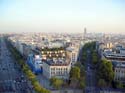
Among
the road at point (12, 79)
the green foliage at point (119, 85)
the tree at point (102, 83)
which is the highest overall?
the tree at point (102, 83)

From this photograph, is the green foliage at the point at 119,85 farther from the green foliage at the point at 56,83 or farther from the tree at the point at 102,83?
the green foliage at the point at 56,83

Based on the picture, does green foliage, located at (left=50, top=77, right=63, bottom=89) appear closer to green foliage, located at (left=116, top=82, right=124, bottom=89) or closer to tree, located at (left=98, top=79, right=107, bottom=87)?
tree, located at (left=98, top=79, right=107, bottom=87)

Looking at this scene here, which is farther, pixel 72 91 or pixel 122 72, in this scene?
pixel 122 72

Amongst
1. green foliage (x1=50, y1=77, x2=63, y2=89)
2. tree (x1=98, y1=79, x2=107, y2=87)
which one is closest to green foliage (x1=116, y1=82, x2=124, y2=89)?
tree (x1=98, y1=79, x2=107, y2=87)

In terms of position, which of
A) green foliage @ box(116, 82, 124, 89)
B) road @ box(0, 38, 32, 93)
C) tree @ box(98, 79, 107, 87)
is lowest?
road @ box(0, 38, 32, 93)

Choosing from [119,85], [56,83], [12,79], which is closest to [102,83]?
[119,85]

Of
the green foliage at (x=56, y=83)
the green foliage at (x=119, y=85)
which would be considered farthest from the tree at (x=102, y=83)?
the green foliage at (x=56, y=83)

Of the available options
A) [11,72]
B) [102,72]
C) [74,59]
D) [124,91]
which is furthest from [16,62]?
[124,91]

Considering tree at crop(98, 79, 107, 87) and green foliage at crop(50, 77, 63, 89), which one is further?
tree at crop(98, 79, 107, 87)

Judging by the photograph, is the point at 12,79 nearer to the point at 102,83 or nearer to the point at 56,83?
the point at 56,83

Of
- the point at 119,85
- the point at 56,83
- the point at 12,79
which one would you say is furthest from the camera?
the point at 12,79

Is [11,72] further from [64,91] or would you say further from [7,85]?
[64,91]
